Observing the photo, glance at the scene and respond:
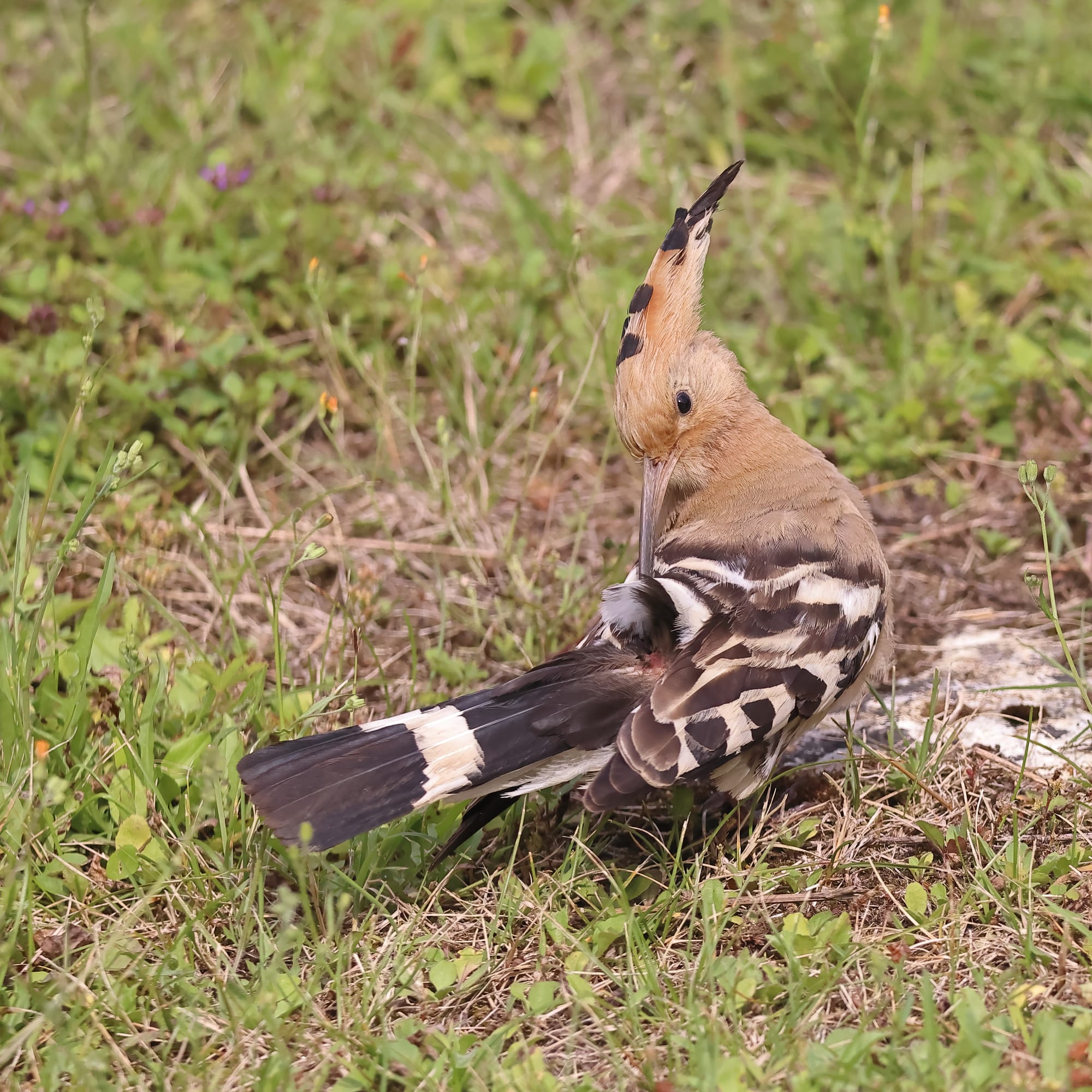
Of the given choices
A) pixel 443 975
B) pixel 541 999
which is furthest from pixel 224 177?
pixel 541 999

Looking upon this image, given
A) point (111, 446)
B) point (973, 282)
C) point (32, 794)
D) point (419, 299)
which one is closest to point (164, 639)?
point (111, 446)

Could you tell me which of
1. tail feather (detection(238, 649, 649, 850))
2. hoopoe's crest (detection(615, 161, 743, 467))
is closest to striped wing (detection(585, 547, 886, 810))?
tail feather (detection(238, 649, 649, 850))

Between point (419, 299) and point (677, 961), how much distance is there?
1775 millimetres

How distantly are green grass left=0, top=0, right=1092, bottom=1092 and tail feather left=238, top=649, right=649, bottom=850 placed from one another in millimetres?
151

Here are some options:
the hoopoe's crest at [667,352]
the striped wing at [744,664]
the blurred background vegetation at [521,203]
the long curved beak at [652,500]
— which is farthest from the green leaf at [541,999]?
the blurred background vegetation at [521,203]

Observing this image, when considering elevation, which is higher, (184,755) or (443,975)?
(184,755)

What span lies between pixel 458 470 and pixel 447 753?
1.58m

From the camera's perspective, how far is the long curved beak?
3174 mm

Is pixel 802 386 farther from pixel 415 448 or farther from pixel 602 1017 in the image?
pixel 602 1017

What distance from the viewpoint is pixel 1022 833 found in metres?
2.64

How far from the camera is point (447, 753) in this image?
8.14ft

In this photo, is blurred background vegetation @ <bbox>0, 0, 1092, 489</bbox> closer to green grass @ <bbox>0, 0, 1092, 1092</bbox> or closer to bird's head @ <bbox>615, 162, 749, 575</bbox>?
green grass @ <bbox>0, 0, 1092, 1092</bbox>

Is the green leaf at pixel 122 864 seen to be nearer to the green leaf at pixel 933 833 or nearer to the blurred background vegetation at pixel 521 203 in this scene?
the blurred background vegetation at pixel 521 203

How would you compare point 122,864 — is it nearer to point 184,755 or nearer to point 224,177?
point 184,755
